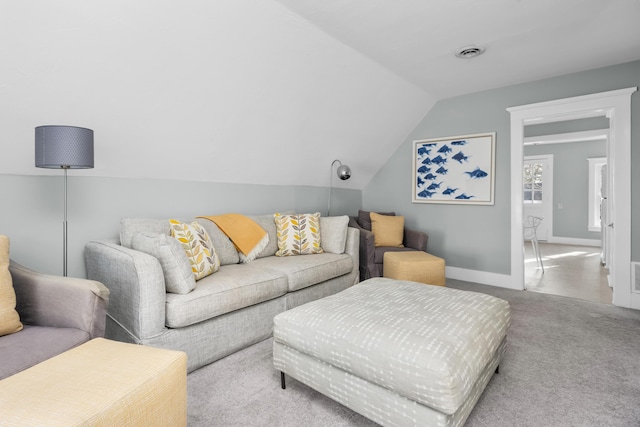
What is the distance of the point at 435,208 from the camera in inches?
180

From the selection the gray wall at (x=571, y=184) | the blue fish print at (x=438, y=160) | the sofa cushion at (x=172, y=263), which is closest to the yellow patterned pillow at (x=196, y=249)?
the sofa cushion at (x=172, y=263)

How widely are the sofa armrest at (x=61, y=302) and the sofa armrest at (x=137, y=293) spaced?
24 cm

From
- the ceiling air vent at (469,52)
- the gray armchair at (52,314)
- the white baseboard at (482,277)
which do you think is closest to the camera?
the gray armchair at (52,314)

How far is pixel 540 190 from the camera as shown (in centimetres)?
814

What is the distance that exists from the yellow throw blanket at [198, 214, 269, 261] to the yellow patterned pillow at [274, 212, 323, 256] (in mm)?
218

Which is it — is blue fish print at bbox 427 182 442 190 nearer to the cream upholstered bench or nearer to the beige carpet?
the beige carpet

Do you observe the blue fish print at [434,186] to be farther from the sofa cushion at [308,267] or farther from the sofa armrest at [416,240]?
the sofa cushion at [308,267]

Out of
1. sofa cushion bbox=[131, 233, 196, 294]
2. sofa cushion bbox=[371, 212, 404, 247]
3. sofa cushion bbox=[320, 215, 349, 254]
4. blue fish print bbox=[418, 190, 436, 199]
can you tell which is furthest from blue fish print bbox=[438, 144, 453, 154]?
sofa cushion bbox=[131, 233, 196, 294]

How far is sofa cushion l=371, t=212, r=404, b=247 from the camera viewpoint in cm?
420

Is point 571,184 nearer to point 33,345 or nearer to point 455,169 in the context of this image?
point 455,169

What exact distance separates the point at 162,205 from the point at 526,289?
398 cm

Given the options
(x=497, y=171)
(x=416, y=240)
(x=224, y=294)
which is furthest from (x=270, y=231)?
(x=497, y=171)

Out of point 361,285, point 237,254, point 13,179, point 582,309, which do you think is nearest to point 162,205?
point 237,254

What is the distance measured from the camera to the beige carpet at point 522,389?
1.62 m
